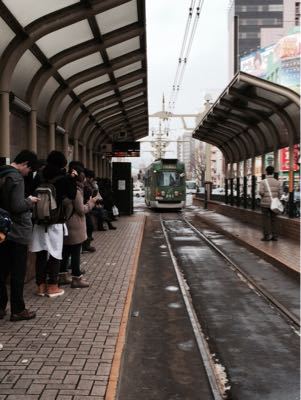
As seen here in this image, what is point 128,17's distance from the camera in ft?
33.6

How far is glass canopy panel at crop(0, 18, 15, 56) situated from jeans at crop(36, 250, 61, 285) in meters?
3.32

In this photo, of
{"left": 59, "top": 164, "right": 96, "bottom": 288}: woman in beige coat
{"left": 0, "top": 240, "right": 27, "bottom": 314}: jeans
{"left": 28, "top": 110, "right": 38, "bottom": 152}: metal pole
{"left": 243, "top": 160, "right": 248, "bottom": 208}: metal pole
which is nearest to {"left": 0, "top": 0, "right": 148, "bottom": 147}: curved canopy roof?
{"left": 28, "top": 110, "right": 38, "bottom": 152}: metal pole

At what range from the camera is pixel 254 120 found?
17.1 m

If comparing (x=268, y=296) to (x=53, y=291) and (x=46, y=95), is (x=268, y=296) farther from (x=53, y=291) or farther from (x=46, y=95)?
(x=46, y=95)

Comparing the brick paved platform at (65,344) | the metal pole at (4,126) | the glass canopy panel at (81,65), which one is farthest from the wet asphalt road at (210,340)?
the glass canopy panel at (81,65)

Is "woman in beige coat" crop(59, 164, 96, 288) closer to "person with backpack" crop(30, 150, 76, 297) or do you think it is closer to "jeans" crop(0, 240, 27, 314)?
"person with backpack" crop(30, 150, 76, 297)

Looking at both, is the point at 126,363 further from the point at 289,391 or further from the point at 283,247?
the point at 283,247

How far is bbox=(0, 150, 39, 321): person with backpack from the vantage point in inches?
207

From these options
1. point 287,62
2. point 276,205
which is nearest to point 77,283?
point 276,205

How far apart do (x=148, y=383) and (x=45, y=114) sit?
8267mm

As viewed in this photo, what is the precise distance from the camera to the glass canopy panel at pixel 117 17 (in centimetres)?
953

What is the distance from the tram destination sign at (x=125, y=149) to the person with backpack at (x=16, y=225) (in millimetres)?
18146

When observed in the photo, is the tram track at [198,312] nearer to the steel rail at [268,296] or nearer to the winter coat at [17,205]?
the steel rail at [268,296]

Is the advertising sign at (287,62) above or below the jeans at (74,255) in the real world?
above
